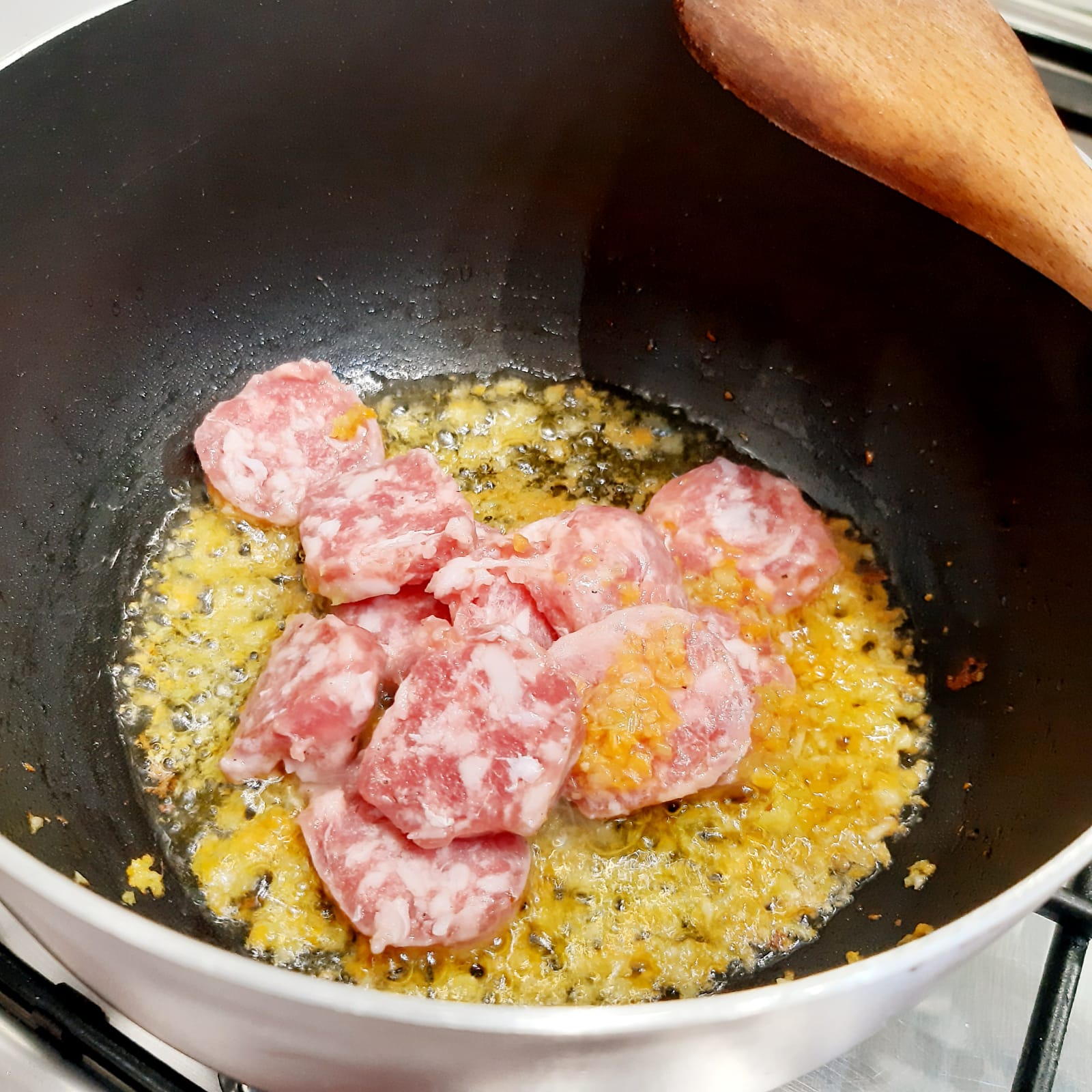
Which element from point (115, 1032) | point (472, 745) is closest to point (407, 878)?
point (472, 745)

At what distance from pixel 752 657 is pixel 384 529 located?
2.24 ft

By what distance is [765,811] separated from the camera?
151 centimetres

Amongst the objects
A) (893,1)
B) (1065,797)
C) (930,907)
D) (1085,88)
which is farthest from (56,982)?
(1085,88)

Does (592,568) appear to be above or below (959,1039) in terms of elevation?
above

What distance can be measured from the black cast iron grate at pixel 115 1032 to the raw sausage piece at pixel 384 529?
2.38 ft

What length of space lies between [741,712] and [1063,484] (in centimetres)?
66

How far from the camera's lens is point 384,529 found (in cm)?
164

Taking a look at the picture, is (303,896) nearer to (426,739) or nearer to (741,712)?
(426,739)

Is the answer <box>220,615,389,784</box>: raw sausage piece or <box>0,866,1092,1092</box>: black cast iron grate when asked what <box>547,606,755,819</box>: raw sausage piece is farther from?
<box>0,866,1092,1092</box>: black cast iron grate

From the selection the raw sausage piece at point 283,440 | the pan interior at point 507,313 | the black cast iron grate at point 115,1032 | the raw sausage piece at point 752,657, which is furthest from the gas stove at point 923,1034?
the raw sausage piece at point 283,440

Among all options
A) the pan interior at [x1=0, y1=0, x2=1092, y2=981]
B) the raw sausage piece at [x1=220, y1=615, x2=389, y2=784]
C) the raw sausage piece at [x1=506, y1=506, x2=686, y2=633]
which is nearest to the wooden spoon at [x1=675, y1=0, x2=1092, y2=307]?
the pan interior at [x1=0, y1=0, x2=1092, y2=981]

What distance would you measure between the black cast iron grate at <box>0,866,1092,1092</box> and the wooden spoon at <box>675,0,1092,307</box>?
93cm

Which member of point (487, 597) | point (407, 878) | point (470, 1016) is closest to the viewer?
point (470, 1016)

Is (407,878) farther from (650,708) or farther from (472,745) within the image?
(650,708)
